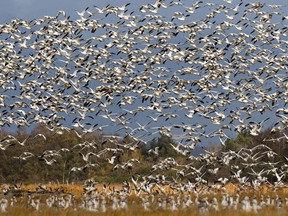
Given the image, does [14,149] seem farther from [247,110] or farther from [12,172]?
[247,110]

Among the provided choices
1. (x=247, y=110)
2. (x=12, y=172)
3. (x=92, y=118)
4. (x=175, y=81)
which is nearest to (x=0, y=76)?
(x=92, y=118)

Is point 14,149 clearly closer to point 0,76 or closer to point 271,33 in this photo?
point 0,76

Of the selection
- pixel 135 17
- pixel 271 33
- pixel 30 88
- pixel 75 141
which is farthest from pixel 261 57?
pixel 75 141

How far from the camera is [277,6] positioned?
132ft

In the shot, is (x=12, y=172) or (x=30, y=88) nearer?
(x=30, y=88)

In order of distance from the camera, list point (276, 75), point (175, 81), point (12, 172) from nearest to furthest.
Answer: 1. point (276, 75)
2. point (175, 81)
3. point (12, 172)

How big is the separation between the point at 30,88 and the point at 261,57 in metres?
14.8

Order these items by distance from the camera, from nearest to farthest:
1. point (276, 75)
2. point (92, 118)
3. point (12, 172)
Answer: point (92, 118)
point (276, 75)
point (12, 172)

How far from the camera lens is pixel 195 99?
4066cm

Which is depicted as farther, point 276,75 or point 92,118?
point 276,75

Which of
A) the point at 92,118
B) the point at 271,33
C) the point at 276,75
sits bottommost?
the point at 92,118

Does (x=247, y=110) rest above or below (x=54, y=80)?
below

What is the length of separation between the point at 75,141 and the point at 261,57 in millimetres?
30579

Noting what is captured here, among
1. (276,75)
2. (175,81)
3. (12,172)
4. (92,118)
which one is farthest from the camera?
(12,172)
